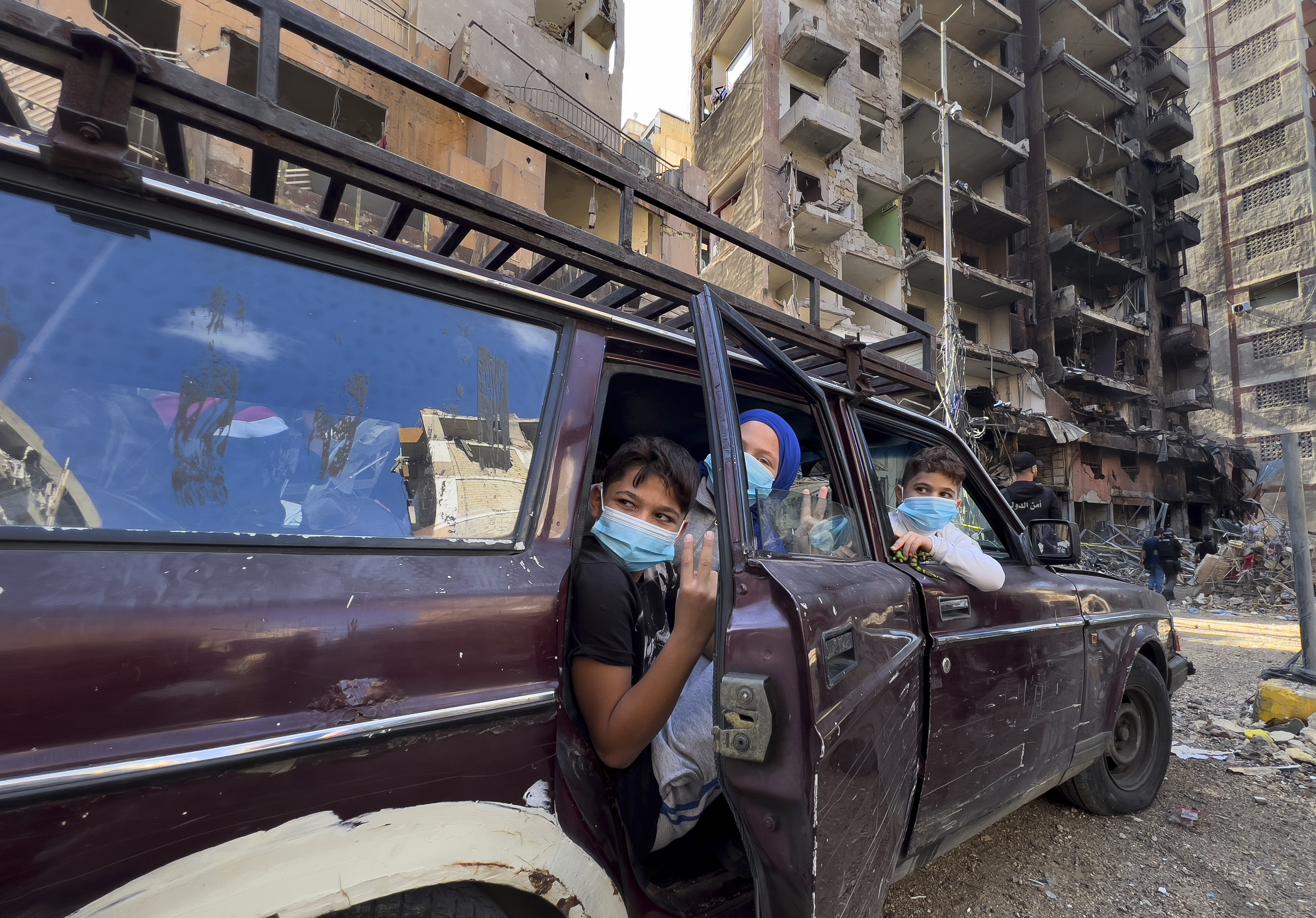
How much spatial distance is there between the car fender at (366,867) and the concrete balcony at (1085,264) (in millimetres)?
27402

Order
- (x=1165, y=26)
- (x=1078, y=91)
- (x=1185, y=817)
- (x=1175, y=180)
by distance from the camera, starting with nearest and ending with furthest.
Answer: (x=1185, y=817) → (x=1078, y=91) → (x=1165, y=26) → (x=1175, y=180)

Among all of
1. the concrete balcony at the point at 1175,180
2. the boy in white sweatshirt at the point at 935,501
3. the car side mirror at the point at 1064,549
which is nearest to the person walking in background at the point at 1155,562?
the car side mirror at the point at 1064,549

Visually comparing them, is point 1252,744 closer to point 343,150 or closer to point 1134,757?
point 1134,757

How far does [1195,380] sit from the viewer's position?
28625mm

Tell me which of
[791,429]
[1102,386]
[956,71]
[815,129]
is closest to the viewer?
[791,429]

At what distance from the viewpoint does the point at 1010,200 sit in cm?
2392

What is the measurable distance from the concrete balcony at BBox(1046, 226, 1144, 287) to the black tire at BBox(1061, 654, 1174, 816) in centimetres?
2456

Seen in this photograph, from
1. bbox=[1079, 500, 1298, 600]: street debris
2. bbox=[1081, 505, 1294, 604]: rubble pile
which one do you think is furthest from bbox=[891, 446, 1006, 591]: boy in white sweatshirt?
bbox=[1081, 505, 1294, 604]: rubble pile

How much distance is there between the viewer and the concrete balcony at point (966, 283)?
19.7m

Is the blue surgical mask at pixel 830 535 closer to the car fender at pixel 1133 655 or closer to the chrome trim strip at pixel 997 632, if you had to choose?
the chrome trim strip at pixel 997 632

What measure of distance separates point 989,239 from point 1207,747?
2411cm

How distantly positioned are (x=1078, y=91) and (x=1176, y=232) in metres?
8.29

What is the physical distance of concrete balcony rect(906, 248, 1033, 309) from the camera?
19656mm

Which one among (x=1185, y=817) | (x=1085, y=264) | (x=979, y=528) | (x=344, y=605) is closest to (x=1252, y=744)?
(x=1185, y=817)
